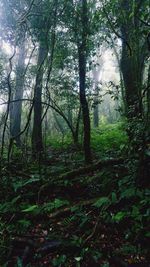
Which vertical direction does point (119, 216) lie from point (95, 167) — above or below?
below

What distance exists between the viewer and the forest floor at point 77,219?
4148mm

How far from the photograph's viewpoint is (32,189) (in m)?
6.16

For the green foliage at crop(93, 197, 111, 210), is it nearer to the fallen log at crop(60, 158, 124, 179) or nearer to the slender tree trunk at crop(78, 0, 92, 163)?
the fallen log at crop(60, 158, 124, 179)

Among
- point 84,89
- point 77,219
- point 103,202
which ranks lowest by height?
point 77,219

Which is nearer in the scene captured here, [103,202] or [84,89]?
[103,202]

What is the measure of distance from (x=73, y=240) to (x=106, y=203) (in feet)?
2.93

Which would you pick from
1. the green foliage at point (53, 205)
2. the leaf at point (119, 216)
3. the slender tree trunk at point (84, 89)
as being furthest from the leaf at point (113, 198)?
the slender tree trunk at point (84, 89)

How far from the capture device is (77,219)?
197 inches

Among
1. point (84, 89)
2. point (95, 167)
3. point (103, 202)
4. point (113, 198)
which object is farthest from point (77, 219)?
point (84, 89)

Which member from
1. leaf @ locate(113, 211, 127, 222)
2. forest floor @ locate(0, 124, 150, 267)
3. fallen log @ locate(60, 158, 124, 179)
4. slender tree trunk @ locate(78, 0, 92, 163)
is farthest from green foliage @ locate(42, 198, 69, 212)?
slender tree trunk @ locate(78, 0, 92, 163)

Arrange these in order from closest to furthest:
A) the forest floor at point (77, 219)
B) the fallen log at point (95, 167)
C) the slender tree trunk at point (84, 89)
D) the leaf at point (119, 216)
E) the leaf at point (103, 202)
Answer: the forest floor at point (77, 219), the leaf at point (119, 216), the leaf at point (103, 202), the fallen log at point (95, 167), the slender tree trunk at point (84, 89)

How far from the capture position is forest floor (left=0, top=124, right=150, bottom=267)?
163 inches

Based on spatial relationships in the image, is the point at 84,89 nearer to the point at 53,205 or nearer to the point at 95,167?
Result: the point at 95,167

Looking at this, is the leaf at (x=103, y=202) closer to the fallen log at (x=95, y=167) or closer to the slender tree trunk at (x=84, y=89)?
the fallen log at (x=95, y=167)
